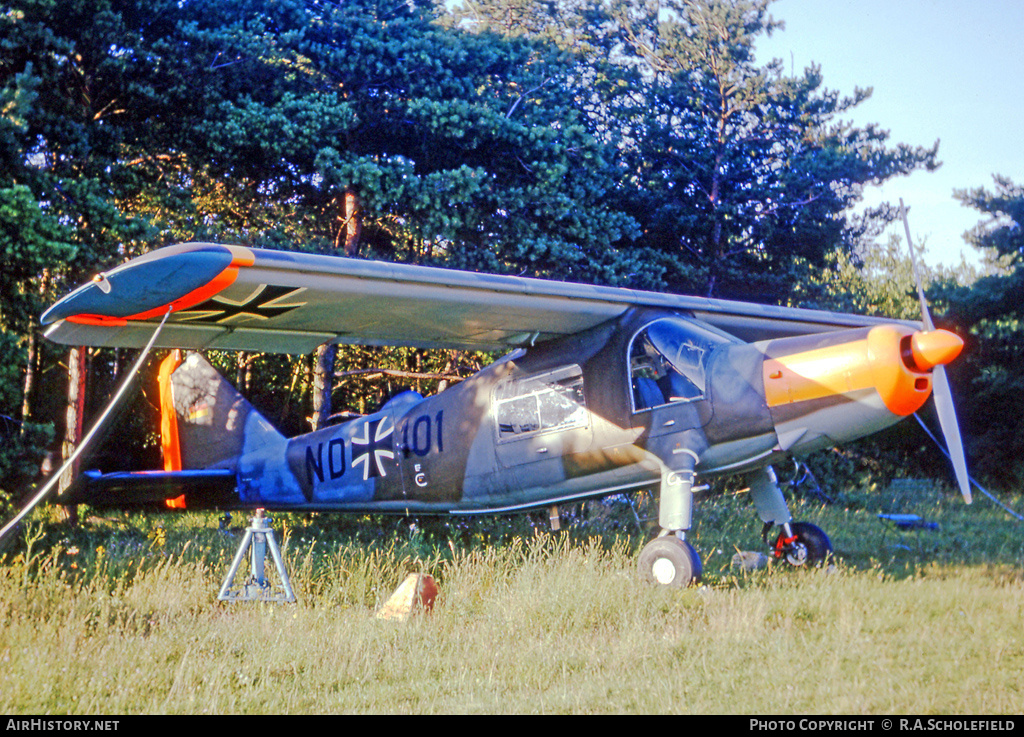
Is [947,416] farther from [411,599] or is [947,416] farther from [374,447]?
[374,447]

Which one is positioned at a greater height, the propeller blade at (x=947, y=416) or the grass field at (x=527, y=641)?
the propeller blade at (x=947, y=416)

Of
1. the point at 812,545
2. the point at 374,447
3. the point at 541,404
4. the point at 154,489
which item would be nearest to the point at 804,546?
the point at 812,545

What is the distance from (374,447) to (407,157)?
7.37 m

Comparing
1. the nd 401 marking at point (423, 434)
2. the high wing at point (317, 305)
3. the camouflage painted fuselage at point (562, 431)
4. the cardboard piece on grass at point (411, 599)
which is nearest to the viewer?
the high wing at point (317, 305)

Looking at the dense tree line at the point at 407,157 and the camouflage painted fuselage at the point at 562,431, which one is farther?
the dense tree line at the point at 407,157

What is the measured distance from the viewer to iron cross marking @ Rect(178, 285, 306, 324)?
6.23 m

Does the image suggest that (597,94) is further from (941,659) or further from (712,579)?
(941,659)

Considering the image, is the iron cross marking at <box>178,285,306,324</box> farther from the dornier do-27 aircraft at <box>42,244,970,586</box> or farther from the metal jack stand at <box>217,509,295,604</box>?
the metal jack stand at <box>217,509,295,604</box>

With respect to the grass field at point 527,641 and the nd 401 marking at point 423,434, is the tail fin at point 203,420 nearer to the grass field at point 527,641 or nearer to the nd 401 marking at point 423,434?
the nd 401 marking at point 423,434

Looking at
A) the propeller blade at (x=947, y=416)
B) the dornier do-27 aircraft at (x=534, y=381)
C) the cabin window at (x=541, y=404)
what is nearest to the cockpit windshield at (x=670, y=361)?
the dornier do-27 aircraft at (x=534, y=381)

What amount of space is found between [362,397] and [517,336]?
Answer: 12603 mm

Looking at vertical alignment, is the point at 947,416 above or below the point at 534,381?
below

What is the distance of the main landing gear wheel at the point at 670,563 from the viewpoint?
655cm

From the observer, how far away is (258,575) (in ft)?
21.2
